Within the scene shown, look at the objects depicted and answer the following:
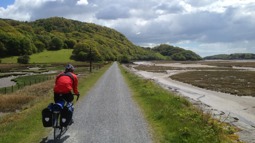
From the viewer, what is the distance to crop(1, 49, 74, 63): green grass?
144087 mm

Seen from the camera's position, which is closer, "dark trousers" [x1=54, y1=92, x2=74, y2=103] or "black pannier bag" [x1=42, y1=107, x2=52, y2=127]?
"black pannier bag" [x1=42, y1=107, x2=52, y2=127]

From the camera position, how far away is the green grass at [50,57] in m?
144

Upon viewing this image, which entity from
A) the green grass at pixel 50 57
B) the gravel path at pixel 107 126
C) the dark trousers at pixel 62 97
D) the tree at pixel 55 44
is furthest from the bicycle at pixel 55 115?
the tree at pixel 55 44

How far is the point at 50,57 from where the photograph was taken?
162m

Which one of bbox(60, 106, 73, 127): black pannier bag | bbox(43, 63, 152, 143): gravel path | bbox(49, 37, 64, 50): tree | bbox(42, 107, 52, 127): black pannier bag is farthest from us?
bbox(49, 37, 64, 50): tree

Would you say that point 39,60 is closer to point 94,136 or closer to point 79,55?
point 79,55

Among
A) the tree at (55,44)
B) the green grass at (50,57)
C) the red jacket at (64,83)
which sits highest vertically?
the tree at (55,44)

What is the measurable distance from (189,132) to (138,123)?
3.15m

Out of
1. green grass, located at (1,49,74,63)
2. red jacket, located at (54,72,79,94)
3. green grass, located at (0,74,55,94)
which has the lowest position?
green grass, located at (0,74,55,94)

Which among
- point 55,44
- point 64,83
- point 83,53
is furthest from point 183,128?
point 55,44

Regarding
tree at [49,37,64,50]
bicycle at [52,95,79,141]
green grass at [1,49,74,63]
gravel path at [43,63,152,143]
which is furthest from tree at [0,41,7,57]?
bicycle at [52,95,79,141]

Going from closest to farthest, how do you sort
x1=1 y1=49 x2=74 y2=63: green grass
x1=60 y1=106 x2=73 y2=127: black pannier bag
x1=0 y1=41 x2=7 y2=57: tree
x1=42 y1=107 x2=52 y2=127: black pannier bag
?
1. x1=42 y1=107 x2=52 y2=127: black pannier bag
2. x1=60 y1=106 x2=73 y2=127: black pannier bag
3. x1=1 y1=49 x2=74 y2=63: green grass
4. x1=0 y1=41 x2=7 y2=57: tree

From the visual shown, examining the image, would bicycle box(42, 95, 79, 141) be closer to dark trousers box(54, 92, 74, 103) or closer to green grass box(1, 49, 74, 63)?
dark trousers box(54, 92, 74, 103)

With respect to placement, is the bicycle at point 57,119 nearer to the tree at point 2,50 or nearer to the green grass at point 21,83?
the green grass at point 21,83
